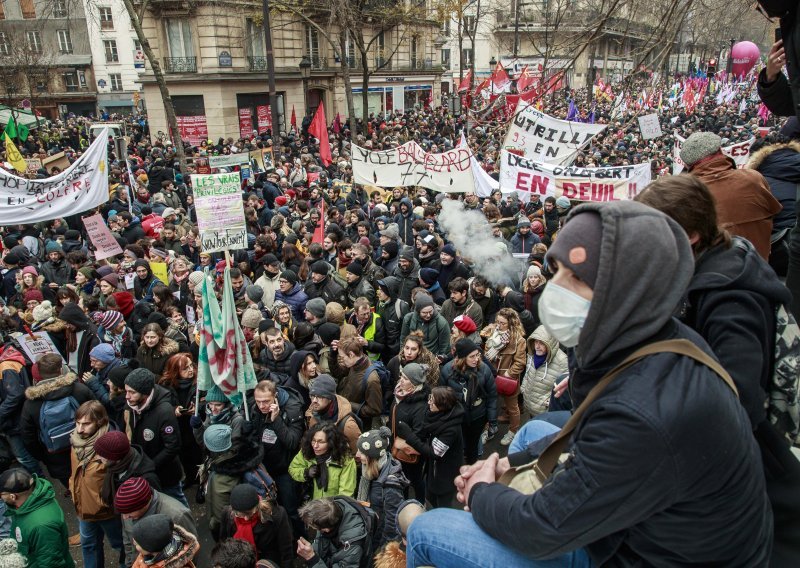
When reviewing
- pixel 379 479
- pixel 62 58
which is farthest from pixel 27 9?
pixel 379 479

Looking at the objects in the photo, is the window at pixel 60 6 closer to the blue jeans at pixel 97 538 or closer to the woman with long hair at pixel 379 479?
the blue jeans at pixel 97 538

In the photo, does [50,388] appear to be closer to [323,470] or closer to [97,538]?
[97,538]

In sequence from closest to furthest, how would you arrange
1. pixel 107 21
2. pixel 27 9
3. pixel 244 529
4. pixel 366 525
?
pixel 366 525 < pixel 244 529 < pixel 27 9 < pixel 107 21

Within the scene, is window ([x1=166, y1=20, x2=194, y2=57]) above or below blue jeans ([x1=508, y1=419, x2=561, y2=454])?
above

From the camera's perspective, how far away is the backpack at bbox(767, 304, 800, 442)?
1953 mm

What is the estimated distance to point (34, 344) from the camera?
232 inches

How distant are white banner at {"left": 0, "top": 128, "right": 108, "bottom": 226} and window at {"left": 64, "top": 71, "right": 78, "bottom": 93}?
49884 millimetres

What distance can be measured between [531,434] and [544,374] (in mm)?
3777

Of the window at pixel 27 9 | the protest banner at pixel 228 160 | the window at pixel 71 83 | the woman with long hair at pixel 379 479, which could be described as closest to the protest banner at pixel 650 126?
the protest banner at pixel 228 160

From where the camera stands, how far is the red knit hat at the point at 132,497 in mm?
3826

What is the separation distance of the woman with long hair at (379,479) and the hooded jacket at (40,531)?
2.08 metres

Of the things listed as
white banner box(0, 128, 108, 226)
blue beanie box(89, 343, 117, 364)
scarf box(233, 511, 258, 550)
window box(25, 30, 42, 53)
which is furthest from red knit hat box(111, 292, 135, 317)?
window box(25, 30, 42, 53)

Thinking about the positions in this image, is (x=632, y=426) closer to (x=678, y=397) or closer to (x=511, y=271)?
(x=678, y=397)

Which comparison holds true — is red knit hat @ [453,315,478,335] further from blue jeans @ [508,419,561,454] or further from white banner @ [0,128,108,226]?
white banner @ [0,128,108,226]
